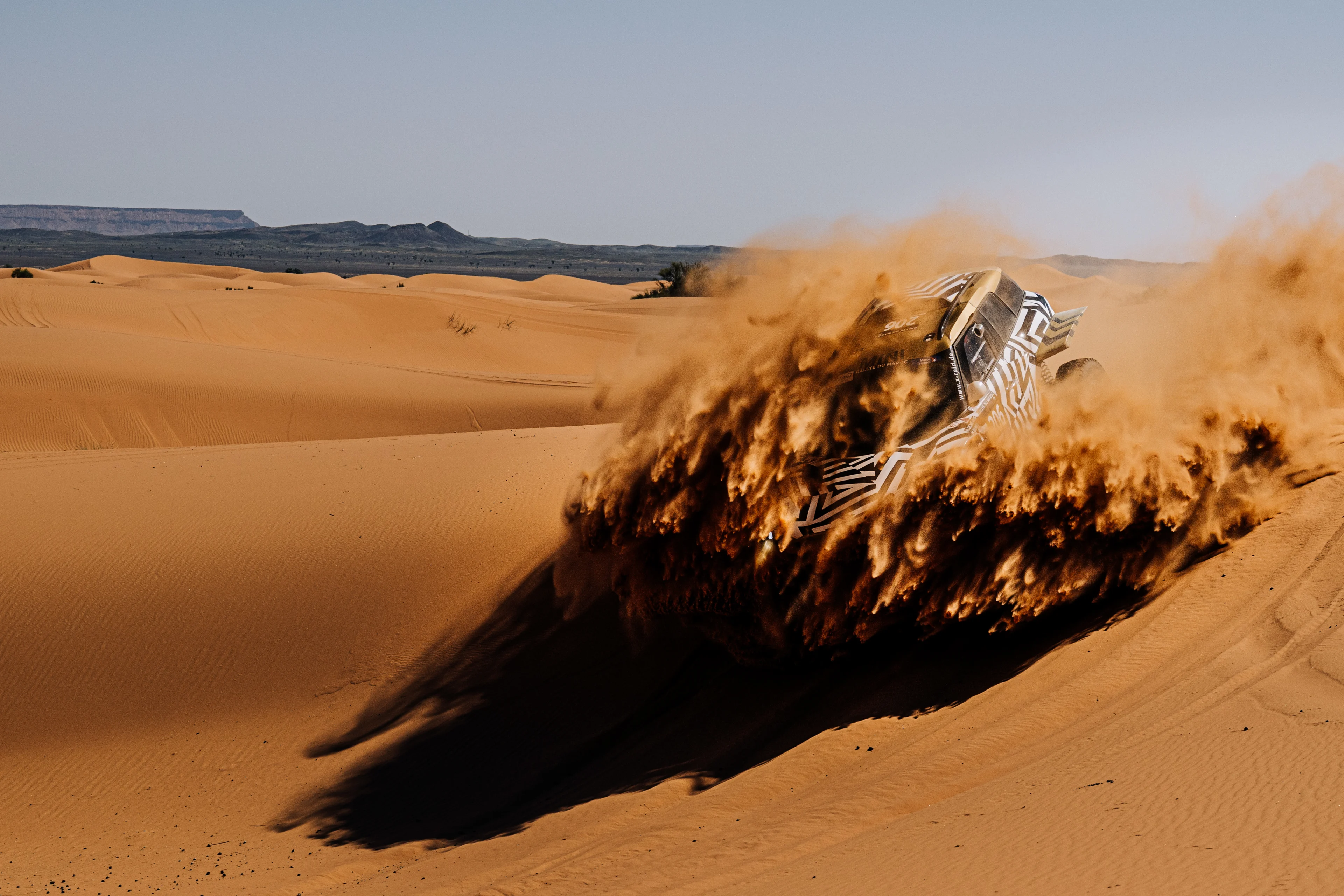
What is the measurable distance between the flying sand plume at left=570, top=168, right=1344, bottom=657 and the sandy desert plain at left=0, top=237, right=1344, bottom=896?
0.64 ft

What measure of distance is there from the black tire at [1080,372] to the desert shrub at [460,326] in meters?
27.3

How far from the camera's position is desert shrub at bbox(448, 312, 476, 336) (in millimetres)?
33656

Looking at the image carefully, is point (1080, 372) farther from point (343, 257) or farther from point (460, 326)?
point (343, 257)

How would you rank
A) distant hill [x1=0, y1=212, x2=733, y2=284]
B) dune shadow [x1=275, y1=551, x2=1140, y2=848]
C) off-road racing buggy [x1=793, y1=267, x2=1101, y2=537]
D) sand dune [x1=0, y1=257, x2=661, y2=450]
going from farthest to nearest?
distant hill [x1=0, y1=212, x2=733, y2=284] < sand dune [x1=0, y1=257, x2=661, y2=450] < dune shadow [x1=275, y1=551, x2=1140, y2=848] < off-road racing buggy [x1=793, y1=267, x2=1101, y2=537]

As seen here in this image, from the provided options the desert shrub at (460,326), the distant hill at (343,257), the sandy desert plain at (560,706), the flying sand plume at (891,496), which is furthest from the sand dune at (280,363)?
the distant hill at (343,257)

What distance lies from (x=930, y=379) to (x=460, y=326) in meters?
28.8

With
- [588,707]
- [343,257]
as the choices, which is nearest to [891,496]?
[588,707]

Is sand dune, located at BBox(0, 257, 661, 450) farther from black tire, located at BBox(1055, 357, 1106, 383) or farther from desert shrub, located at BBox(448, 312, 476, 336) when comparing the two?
black tire, located at BBox(1055, 357, 1106, 383)

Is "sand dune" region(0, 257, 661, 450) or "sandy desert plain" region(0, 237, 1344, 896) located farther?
"sand dune" region(0, 257, 661, 450)

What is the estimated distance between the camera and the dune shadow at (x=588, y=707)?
23.1 feet

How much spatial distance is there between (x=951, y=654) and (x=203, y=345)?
2323cm

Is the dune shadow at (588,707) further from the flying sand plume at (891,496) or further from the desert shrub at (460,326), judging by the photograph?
the desert shrub at (460,326)

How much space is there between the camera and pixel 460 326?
3419 cm

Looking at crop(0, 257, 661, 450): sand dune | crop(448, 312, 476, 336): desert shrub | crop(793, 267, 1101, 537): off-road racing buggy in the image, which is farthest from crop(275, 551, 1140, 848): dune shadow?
crop(448, 312, 476, 336): desert shrub
